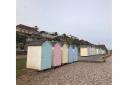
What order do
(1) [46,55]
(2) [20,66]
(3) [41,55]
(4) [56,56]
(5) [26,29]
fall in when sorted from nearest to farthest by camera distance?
(5) [26,29], (2) [20,66], (3) [41,55], (1) [46,55], (4) [56,56]

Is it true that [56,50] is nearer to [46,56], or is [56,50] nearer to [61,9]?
[46,56]

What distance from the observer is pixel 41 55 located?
2479 millimetres

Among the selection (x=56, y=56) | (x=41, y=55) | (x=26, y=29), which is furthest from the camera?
(x=56, y=56)

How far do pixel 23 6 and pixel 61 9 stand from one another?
0.39 metres

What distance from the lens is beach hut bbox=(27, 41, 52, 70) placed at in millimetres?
2208

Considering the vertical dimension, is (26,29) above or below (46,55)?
above

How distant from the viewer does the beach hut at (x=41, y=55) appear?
2208 millimetres

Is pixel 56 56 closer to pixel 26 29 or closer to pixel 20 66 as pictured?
pixel 20 66

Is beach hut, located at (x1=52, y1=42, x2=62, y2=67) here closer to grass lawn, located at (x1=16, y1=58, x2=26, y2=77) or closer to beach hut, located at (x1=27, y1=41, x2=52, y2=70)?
beach hut, located at (x1=27, y1=41, x2=52, y2=70)

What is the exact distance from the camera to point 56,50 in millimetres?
2893

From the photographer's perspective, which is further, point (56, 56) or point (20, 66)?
point (56, 56)

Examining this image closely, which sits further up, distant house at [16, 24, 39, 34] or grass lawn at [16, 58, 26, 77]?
distant house at [16, 24, 39, 34]

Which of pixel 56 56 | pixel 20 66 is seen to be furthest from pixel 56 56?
pixel 20 66

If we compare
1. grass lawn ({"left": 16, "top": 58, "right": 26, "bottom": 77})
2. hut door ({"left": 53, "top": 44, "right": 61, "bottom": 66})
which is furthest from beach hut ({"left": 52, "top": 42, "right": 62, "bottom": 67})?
grass lawn ({"left": 16, "top": 58, "right": 26, "bottom": 77})
